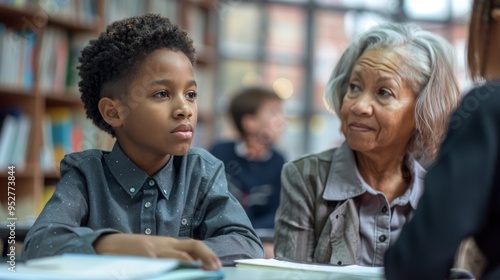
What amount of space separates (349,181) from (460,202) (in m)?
0.98

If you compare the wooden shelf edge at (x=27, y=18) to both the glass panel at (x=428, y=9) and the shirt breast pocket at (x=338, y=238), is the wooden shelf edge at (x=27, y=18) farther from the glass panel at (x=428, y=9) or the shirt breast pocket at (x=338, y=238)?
the glass panel at (x=428, y=9)

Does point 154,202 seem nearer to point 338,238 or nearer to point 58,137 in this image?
point 338,238

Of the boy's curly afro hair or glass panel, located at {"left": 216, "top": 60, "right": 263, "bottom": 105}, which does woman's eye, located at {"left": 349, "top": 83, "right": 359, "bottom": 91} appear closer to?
the boy's curly afro hair

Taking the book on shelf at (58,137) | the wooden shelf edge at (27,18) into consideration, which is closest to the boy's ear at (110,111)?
the wooden shelf edge at (27,18)

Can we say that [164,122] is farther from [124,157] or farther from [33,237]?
[33,237]

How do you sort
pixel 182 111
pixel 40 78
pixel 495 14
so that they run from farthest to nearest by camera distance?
pixel 40 78 → pixel 182 111 → pixel 495 14

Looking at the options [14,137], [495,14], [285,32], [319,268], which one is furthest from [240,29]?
[495,14]

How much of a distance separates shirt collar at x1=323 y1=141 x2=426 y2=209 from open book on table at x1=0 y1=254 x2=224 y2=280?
2.84ft

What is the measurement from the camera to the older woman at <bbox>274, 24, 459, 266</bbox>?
1.85 meters

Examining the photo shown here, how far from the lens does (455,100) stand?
78.0 inches

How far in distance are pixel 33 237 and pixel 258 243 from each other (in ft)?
1.45

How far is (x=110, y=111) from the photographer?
156 centimetres

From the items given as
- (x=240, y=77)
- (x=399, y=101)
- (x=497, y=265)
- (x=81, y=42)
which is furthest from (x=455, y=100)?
(x=240, y=77)

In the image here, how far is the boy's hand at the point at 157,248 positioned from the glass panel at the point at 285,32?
544 centimetres
